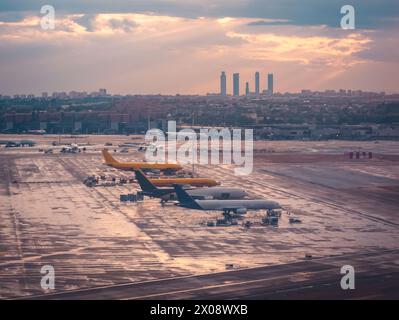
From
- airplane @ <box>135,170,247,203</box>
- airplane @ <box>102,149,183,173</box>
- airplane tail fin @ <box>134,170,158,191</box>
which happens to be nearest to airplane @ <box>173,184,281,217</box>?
airplane @ <box>135,170,247,203</box>

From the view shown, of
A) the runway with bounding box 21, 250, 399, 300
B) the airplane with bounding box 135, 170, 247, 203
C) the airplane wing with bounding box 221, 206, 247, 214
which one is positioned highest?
the airplane with bounding box 135, 170, 247, 203

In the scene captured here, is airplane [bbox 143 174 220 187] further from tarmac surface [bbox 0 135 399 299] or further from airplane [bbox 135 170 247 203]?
airplane [bbox 135 170 247 203]

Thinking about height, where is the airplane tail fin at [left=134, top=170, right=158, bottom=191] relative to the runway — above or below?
above

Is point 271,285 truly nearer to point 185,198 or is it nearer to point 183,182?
point 185,198

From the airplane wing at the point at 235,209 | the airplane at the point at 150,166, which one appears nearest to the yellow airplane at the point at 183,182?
the airplane at the point at 150,166

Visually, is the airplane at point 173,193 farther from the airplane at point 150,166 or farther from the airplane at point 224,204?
the airplane at point 150,166

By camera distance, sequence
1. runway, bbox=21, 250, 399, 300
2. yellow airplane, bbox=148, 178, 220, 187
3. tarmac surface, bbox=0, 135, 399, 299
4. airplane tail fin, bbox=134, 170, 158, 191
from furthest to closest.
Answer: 1. yellow airplane, bbox=148, 178, 220, 187
2. airplane tail fin, bbox=134, 170, 158, 191
3. tarmac surface, bbox=0, 135, 399, 299
4. runway, bbox=21, 250, 399, 300
